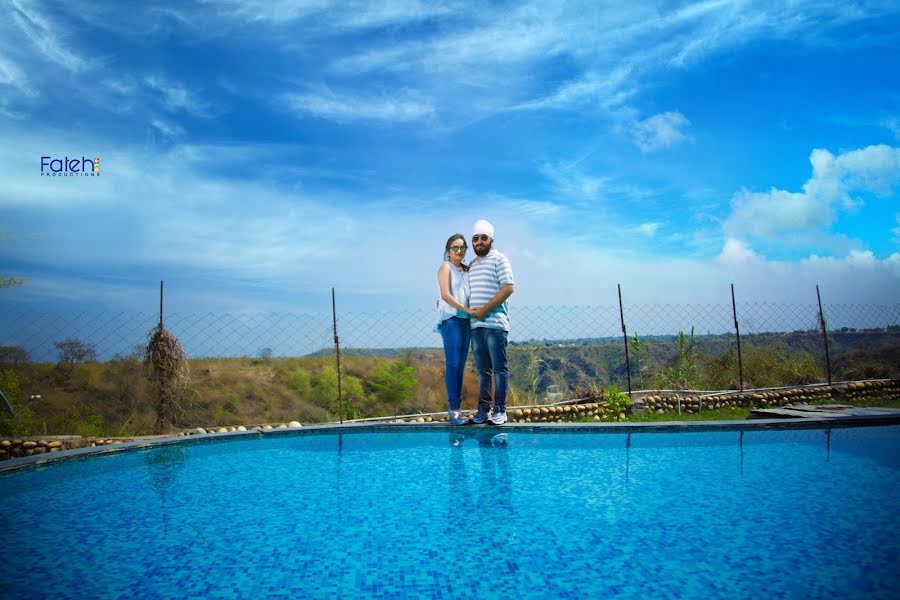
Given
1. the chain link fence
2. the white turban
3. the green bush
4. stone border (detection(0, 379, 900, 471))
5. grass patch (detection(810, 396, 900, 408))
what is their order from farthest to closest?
the green bush → the chain link fence → grass patch (detection(810, 396, 900, 408)) → stone border (detection(0, 379, 900, 471)) → the white turban

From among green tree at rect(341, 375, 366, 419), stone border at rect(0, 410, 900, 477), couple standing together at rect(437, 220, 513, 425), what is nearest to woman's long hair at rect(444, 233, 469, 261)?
couple standing together at rect(437, 220, 513, 425)

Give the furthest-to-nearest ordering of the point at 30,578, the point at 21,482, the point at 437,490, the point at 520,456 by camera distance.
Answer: the point at 520,456 < the point at 21,482 < the point at 437,490 < the point at 30,578

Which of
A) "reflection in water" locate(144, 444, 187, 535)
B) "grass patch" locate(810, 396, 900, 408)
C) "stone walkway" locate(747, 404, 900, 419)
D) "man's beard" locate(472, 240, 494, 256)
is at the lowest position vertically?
"grass patch" locate(810, 396, 900, 408)

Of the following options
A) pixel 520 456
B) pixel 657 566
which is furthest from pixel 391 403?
pixel 657 566

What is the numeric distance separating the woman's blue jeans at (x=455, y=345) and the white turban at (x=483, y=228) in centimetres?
83

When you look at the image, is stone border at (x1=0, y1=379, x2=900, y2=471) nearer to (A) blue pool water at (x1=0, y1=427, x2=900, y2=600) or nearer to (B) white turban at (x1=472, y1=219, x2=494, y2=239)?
(A) blue pool water at (x1=0, y1=427, x2=900, y2=600)

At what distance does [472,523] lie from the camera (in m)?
3.04

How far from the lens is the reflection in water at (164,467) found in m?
3.92

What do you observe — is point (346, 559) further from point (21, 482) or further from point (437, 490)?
point (21, 482)

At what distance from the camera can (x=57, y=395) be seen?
9.40 m

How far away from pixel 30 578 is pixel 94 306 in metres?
7.53

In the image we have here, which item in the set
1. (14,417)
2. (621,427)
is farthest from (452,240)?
(14,417)

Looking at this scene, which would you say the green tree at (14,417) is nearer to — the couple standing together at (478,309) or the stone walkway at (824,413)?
the couple standing together at (478,309)

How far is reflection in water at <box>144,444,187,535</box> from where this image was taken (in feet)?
12.9
